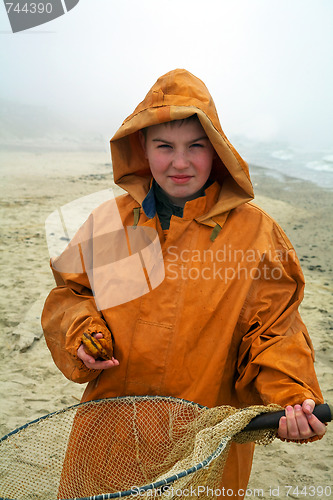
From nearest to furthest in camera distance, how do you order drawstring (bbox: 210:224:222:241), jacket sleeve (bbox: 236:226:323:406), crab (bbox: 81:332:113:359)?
jacket sleeve (bbox: 236:226:323:406)
crab (bbox: 81:332:113:359)
drawstring (bbox: 210:224:222:241)

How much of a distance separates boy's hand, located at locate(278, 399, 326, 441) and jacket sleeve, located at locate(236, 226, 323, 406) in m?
0.11

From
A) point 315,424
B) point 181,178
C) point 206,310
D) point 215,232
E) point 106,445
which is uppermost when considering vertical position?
point 181,178

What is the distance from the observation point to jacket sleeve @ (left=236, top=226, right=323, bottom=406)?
1.89 meters

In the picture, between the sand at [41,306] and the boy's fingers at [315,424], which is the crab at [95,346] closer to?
the boy's fingers at [315,424]

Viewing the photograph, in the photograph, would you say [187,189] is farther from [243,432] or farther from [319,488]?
[319,488]

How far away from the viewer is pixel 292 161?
1204 inches

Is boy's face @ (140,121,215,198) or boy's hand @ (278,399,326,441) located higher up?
boy's face @ (140,121,215,198)

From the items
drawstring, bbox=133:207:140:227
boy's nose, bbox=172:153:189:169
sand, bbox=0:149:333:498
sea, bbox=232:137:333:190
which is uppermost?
boy's nose, bbox=172:153:189:169

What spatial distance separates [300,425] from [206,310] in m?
0.60

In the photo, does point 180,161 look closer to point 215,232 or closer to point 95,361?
point 215,232

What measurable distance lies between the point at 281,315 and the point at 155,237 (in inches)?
26.1

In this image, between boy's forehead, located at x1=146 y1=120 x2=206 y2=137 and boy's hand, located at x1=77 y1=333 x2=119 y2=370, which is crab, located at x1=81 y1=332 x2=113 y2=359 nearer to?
boy's hand, located at x1=77 y1=333 x2=119 y2=370

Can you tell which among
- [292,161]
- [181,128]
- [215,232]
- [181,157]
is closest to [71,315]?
[215,232]

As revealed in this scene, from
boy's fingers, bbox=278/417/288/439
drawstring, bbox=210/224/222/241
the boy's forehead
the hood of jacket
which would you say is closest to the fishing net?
boy's fingers, bbox=278/417/288/439
